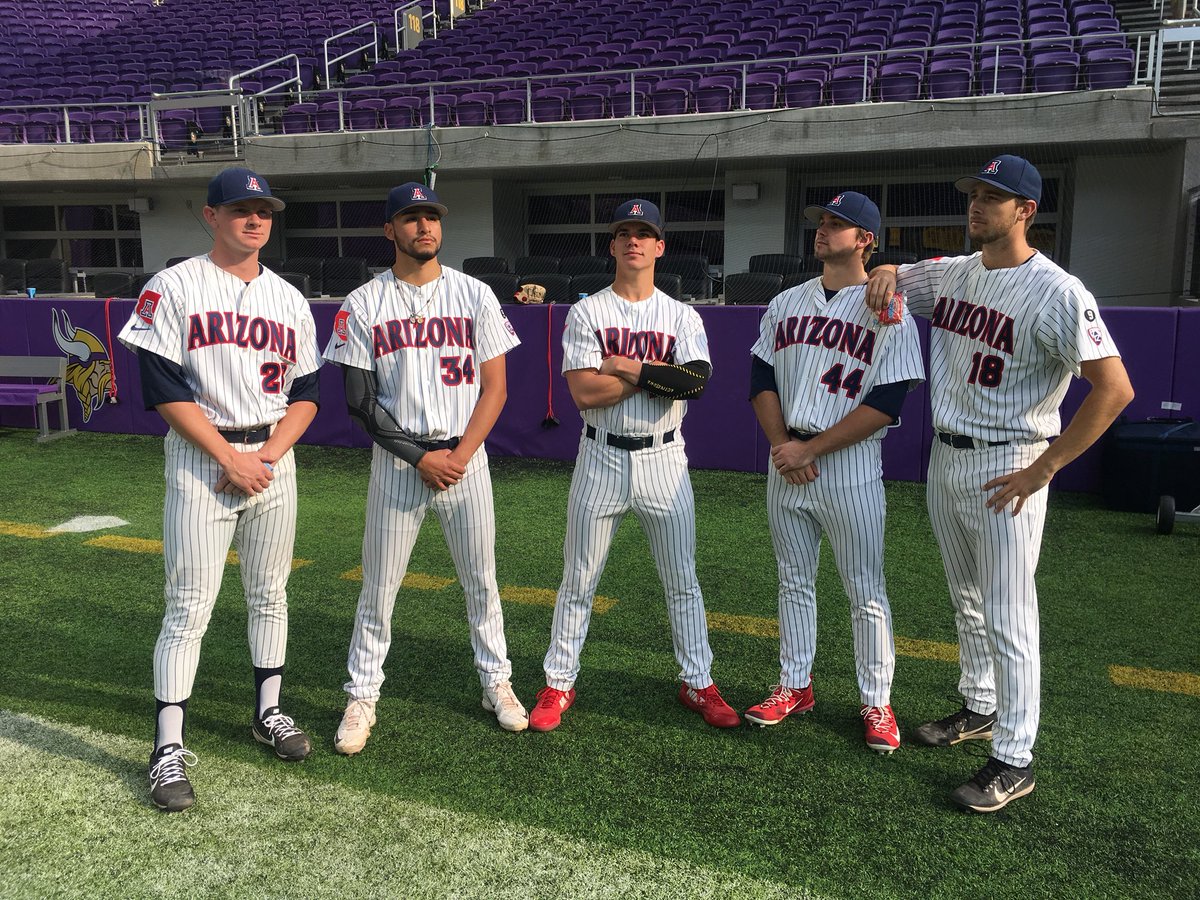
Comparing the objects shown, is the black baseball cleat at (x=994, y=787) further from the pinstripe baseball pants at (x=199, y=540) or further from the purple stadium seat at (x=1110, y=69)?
the purple stadium seat at (x=1110, y=69)

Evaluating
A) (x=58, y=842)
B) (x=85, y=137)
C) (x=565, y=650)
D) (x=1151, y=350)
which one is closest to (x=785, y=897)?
(x=565, y=650)

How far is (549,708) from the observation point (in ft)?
12.7

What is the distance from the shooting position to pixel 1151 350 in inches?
301

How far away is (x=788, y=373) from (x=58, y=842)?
3.05 meters

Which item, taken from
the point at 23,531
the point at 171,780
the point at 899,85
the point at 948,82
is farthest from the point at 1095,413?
the point at 948,82

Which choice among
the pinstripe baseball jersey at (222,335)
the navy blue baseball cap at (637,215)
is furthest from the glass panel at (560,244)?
the pinstripe baseball jersey at (222,335)

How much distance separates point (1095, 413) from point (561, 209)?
54.6 ft

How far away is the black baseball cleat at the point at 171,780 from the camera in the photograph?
3.21m

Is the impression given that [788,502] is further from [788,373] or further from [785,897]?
[785,897]

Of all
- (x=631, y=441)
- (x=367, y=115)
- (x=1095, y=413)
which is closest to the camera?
(x=1095, y=413)

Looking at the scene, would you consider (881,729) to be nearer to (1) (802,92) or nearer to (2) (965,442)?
(2) (965,442)

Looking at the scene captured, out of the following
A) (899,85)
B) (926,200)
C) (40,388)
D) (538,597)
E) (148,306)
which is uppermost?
(899,85)

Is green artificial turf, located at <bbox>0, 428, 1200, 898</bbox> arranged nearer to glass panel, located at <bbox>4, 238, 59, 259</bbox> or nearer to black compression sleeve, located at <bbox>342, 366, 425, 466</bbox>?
black compression sleeve, located at <bbox>342, 366, 425, 466</bbox>

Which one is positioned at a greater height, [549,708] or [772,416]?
[772,416]
